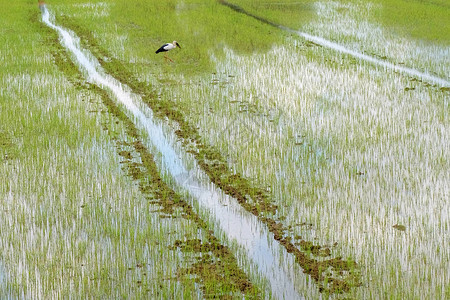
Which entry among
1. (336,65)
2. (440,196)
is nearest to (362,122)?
(440,196)

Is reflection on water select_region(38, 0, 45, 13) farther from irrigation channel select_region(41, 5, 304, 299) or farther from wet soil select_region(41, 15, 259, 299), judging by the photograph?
wet soil select_region(41, 15, 259, 299)

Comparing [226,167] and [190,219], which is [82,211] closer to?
[190,219]

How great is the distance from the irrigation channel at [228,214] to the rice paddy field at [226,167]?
19 mm

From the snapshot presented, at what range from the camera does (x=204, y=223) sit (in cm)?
494

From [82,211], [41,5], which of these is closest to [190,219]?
[82,211]

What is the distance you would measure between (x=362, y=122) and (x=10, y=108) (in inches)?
157

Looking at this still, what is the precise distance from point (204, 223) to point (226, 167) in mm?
1169

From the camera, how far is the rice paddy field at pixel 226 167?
4242 mm

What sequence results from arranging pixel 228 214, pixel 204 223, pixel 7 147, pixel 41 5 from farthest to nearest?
pixel 41 5 < pixel 7 147 < pixel 228 214 < pixel 204 223

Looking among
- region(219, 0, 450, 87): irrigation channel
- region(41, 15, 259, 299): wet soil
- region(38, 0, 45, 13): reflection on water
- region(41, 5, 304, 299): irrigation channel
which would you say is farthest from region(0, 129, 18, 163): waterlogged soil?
region(38, 0, 45, 13): reflection on water

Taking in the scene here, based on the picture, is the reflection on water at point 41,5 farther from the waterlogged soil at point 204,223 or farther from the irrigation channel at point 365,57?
the waterlogged soil at point 204,223

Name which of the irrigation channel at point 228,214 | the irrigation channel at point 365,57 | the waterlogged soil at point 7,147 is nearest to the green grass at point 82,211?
the waterlogged soil at point 7,147

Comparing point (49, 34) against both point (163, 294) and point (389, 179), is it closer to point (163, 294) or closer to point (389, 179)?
point (389, 179)

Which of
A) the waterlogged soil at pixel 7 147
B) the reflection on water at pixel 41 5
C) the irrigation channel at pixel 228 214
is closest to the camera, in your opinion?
the irrigation channel at pixel 228 214
